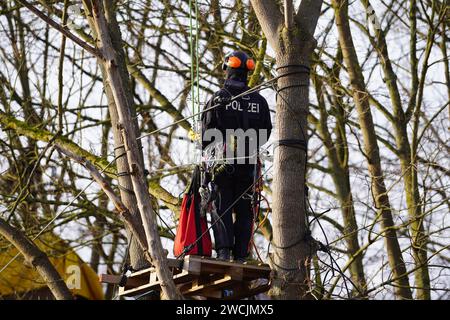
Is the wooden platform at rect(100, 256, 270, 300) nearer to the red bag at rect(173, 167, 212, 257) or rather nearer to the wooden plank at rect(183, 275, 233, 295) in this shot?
the wooden plank at rect(183, 275, 233, 295)

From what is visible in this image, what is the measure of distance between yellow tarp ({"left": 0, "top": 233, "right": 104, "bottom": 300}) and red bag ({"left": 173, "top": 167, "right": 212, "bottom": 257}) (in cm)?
488

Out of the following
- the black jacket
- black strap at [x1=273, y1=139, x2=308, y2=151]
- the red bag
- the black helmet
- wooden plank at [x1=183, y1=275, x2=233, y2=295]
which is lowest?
wooden plank at [x1=183, y1=275, x2=233, y2=295]

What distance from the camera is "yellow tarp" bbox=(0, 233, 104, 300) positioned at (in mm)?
14061

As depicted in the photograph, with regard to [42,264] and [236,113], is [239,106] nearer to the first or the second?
[236,113]

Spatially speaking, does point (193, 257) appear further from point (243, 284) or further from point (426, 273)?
point (426, 273)

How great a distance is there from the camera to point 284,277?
28.6 feet

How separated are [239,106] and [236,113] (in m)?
0.07

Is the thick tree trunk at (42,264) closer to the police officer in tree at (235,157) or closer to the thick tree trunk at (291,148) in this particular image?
the police officer in tree at (235,157)

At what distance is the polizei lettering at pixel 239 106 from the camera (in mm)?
9135

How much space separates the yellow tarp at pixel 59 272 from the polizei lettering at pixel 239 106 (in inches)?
205

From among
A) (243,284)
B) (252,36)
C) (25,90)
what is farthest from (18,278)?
(243,284)

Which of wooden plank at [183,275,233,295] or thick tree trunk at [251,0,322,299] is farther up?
thick tree trunk at [251,0,322,299]

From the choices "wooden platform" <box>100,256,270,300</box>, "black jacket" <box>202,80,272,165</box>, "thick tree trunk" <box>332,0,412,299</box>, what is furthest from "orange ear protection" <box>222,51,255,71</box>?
"thick tree trunk" <box>332,0,412,299</box>

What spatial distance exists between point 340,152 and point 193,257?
658cm
